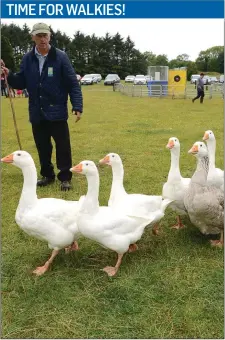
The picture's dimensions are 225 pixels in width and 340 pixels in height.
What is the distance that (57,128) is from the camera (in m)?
5.62

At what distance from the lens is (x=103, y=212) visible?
3465 mm

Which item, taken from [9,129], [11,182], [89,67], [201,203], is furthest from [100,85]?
[201,203]

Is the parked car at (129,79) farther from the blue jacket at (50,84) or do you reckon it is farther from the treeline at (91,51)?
the blue jacket at (50,84)

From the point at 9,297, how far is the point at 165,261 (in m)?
1.46

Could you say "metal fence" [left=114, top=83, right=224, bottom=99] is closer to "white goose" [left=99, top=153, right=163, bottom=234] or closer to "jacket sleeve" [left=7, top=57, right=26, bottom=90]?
"jacket sleeve" [left=7, top=57, right=26, bottom=90]

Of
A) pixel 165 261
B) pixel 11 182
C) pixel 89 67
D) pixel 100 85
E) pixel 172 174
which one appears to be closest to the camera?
pixel 165 261

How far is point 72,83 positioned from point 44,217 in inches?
106

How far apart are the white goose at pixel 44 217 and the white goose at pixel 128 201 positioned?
1.53 ft

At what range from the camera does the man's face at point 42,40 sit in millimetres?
5029

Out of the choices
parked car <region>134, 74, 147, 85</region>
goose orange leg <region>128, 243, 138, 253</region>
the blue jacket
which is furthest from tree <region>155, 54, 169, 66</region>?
goose orange leg <region>128, 243, 138, 253</region>

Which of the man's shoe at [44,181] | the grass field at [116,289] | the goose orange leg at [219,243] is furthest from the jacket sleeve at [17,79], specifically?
the goose orange leg at [219,243]

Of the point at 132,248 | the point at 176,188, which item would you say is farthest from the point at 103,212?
the point at 176,188

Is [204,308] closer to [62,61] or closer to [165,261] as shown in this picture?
[165,261]

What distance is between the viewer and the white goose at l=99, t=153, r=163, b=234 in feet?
12.0
